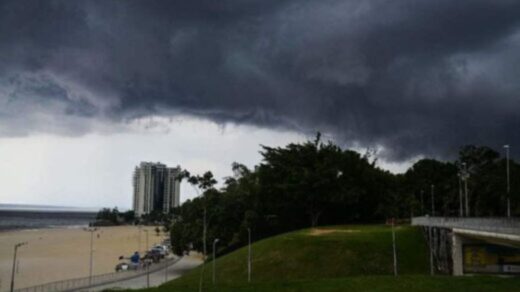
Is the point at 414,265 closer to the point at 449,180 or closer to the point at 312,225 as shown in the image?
the point at 312,225

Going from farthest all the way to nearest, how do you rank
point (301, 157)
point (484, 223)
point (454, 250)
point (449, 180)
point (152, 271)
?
1. point (449, 180)
2. point (301, 157)
3. point (152, 271)
4. point (454, 250)
5. point (484, 223)

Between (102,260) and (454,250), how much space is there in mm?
83997

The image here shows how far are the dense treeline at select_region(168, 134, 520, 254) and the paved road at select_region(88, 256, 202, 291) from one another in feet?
15.4

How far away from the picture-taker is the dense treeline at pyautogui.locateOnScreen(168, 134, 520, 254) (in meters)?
110

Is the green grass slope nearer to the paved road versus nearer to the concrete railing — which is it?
the concrete railing

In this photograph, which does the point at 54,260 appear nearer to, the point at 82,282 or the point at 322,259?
the point at 82,282

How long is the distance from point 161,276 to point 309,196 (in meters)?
33.6

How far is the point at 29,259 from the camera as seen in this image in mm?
124062

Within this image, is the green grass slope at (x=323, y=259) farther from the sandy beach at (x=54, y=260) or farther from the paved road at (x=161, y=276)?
the sandy beach at (x=54, y=260)

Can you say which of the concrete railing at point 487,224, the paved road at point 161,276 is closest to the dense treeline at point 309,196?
the paved road at point 161,276

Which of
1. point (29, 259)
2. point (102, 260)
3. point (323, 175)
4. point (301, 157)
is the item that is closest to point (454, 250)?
point (323, 175)

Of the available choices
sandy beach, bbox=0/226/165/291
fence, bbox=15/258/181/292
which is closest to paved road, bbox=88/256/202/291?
fence, bbox=15/258/181/292

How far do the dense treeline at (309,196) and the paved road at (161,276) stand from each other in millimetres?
4683

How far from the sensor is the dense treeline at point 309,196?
109938 millimetres
